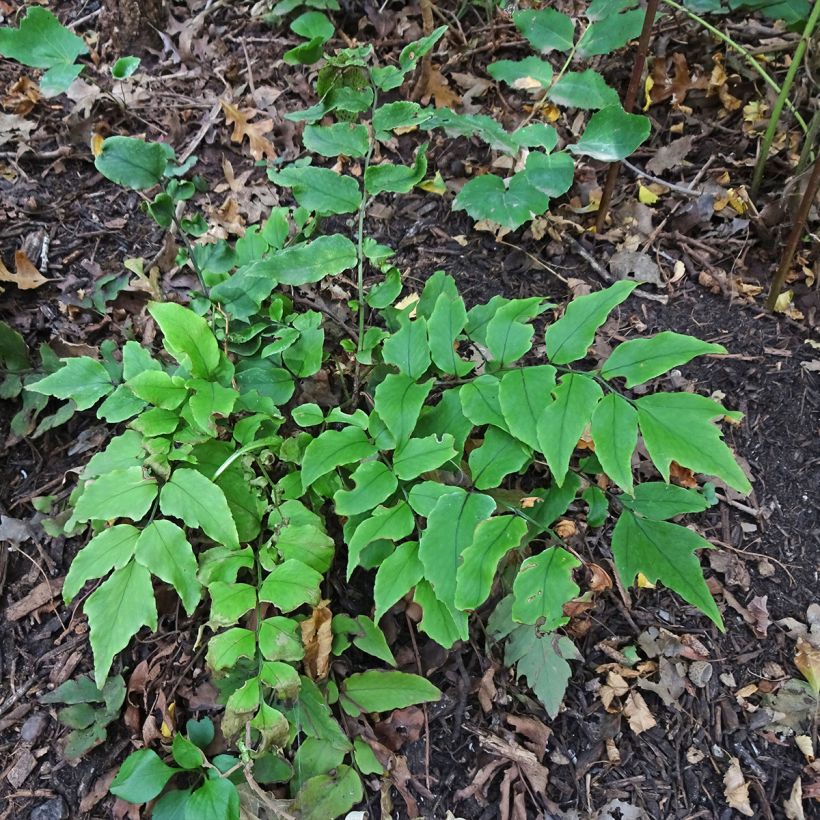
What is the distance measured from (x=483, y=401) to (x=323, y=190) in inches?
33.6

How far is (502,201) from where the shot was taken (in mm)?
2514

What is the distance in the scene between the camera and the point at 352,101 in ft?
6.91

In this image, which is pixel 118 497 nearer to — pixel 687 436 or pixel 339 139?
pixel 339 139

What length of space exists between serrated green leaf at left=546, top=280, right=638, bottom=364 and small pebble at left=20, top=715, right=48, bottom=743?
184cm

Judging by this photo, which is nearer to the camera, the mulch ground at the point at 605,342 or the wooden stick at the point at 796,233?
the mulch ground at the point at 605,342

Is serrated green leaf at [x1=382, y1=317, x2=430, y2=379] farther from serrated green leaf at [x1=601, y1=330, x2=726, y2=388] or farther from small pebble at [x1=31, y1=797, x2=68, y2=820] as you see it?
small pebble at [x1=31, y1=797, x2=68, y2=820]

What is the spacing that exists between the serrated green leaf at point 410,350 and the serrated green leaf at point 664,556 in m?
0.69

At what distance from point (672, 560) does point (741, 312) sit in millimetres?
1496


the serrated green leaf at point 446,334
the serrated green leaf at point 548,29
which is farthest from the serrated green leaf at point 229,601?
the serrated green leaf at point 548,29

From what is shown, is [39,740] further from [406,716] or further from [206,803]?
[406,716]

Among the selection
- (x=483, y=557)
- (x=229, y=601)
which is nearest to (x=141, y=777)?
(x=229, y=601)

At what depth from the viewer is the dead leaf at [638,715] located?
210 centimetres

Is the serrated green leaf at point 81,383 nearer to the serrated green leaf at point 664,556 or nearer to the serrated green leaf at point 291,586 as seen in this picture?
the serrated green leaf at point 291,586

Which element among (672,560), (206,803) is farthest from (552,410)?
(206,803)
